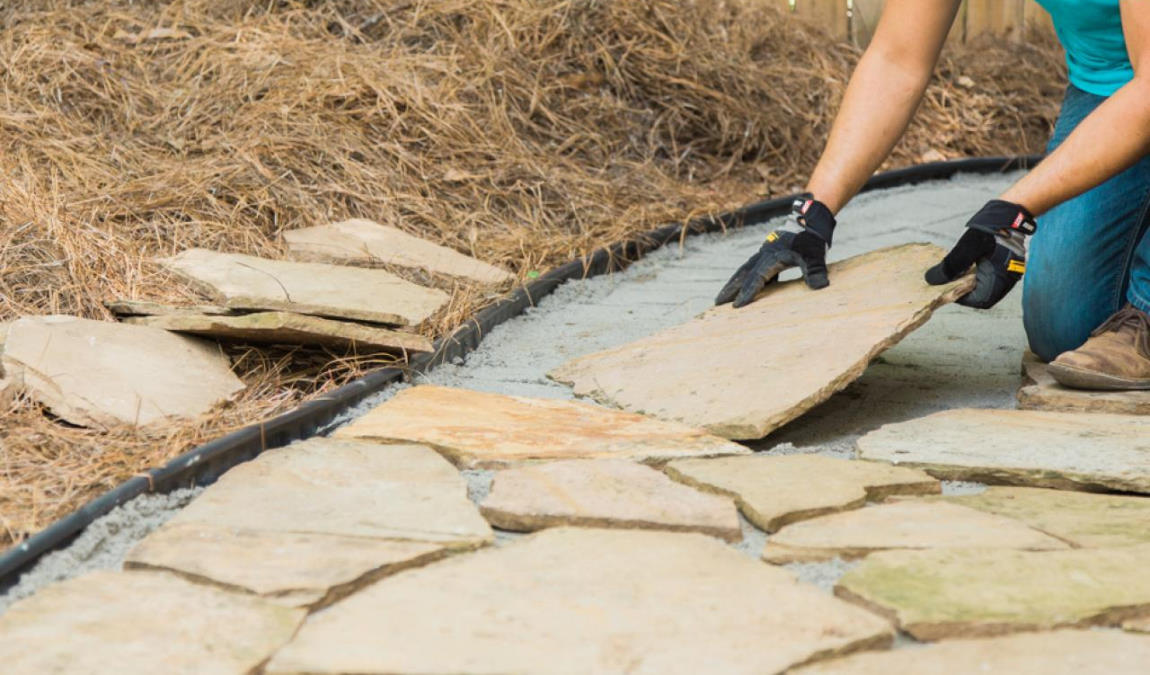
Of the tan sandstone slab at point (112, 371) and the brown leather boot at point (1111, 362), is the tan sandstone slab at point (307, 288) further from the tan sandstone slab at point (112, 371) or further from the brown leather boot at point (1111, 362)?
the brown leather boot at point (1111, 362)

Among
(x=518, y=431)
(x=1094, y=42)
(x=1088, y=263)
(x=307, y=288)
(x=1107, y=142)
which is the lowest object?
(x=518, y=431)

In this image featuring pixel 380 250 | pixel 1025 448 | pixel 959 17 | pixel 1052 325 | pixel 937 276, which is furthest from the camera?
pixel 959 17

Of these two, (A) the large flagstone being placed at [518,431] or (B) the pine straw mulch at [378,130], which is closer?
(A) the large flagstone being placed at [518,431]

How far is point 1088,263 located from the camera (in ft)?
8.90

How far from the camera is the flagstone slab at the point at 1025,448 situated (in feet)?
6.61

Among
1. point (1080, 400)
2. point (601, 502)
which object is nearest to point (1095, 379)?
point (1080, 400)

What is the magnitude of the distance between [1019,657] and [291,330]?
1587mm

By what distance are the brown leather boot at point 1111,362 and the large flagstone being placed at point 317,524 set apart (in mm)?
1251

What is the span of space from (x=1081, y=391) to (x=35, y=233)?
240 centimetres

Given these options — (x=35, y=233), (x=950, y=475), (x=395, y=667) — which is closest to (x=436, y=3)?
(x=35, y=233)

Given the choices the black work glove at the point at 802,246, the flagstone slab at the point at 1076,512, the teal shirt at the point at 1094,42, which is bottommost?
the flagstone slab at the point at 1076,512

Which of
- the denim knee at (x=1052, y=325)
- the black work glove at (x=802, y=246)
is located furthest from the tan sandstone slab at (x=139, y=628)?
the denim knee at (x=1052, y=325)

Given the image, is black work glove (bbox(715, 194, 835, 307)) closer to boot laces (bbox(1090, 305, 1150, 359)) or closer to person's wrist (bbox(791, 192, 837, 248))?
person's wrist (bbox(791, 192, 837, 248))

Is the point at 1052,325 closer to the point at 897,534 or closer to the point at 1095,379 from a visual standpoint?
the point at 1095,379
